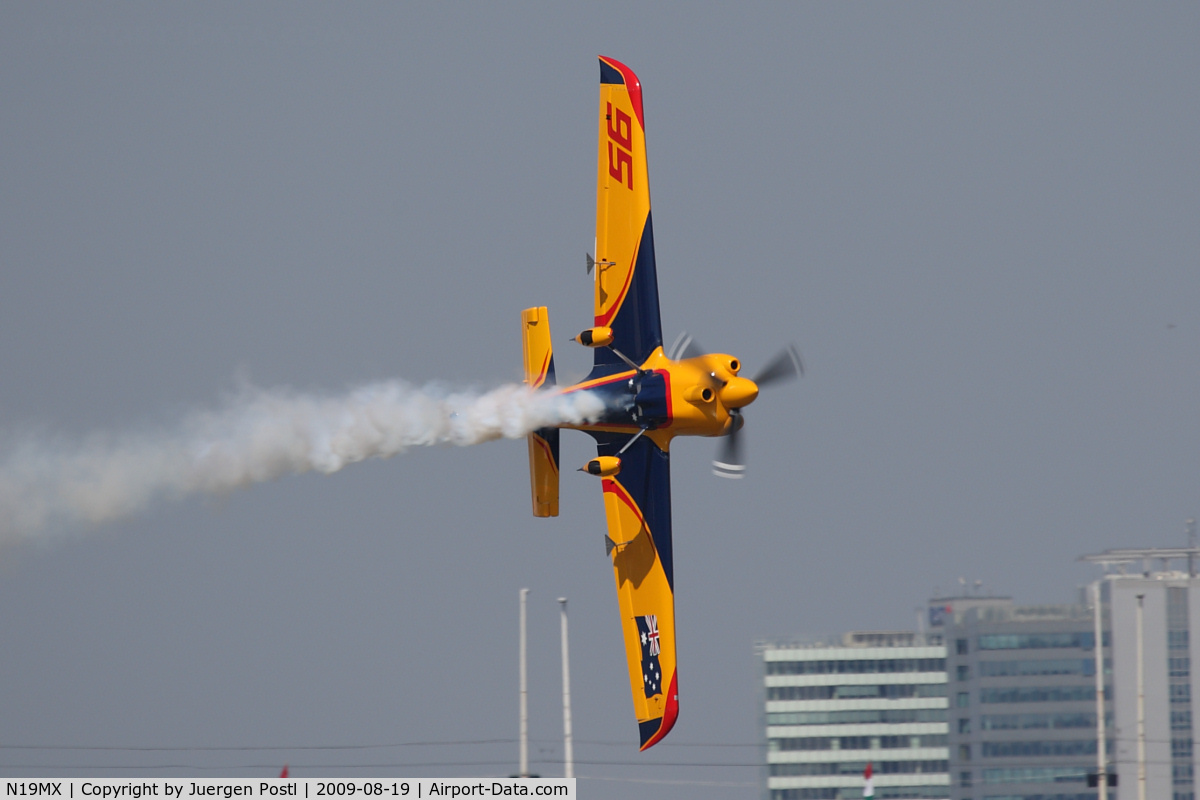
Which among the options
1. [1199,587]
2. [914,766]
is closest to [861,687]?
[914,766]

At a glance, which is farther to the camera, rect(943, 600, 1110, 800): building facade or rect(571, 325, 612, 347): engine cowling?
rect(943, 600, 1110, 800): building facade

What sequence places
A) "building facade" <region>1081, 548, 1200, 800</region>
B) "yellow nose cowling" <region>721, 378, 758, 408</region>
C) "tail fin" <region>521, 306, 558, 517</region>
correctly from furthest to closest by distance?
"building facade" <region>1081, 548, 1200, 800</region> → "tail fin" <region>521, 306, 558, 517</region> → "yellow nose cowling" <region>721, 378, 758, 408</region>

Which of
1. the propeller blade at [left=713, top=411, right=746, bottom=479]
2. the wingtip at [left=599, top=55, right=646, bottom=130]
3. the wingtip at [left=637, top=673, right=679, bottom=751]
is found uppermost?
the wingtip at [left=599, top=55, right=646, bottom=130]

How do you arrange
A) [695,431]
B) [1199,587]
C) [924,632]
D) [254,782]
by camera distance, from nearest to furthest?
[254,782] → [695,431] → [1199,587] → [924,632]

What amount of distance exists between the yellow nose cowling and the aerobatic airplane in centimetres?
39

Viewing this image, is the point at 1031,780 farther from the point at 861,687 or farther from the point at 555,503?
the point at 555,503

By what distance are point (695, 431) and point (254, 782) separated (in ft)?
32.6

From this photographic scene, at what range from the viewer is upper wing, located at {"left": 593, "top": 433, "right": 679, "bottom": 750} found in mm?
29172

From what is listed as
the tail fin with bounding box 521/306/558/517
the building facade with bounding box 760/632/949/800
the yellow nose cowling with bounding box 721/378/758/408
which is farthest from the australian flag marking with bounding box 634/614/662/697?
the building facade with bounding box 760/632/949/800

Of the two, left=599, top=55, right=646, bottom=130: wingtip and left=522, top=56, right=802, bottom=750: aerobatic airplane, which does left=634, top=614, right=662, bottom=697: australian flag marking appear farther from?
left=599, top=55, right=646, bottom=130: wingtip

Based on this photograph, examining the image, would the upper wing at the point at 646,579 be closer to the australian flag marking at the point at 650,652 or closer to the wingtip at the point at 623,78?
the australian flag marking at the point at 650,652

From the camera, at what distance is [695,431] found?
27781 mm

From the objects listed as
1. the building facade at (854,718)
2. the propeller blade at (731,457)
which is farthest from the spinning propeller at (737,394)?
the building facade at (854,718)

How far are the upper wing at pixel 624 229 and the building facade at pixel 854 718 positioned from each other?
115 metres
